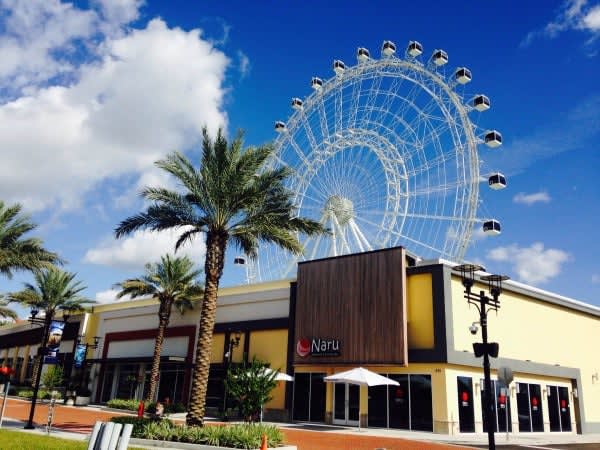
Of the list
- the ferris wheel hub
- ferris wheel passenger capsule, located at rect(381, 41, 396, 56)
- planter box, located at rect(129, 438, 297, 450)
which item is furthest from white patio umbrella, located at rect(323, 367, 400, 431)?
ferris wheel passenger capsule, located at rect(381, 41, 396, 56)

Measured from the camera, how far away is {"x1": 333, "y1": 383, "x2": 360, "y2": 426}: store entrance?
28.8 m

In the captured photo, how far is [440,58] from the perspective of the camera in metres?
34.0

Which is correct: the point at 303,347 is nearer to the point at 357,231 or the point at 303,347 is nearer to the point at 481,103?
the point at 357,231

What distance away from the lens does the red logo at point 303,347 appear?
30.8 m

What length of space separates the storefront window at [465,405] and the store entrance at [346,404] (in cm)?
544

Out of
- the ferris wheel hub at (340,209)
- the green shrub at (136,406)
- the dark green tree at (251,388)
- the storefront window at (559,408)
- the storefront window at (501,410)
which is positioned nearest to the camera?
the dark green tree at (251,388)

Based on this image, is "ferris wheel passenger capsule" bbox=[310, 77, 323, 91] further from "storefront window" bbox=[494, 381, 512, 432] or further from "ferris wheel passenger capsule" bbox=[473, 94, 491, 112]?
"storefront window" bbox=[494, 381, 512, 432]

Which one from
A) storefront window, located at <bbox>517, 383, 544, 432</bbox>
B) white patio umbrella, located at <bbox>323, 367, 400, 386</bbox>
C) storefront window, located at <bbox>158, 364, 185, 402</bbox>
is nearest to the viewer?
white patio umbrella, located at <bbox>323, 367, 400, 386</bbox>

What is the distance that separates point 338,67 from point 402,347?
2333cm

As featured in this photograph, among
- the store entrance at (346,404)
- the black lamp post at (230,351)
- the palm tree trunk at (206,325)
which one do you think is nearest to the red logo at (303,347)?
the store entrance at (346,404)

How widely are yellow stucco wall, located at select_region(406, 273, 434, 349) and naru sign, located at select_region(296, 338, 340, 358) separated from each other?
4.23 m

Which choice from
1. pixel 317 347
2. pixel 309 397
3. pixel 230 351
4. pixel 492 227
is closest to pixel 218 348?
pixel 230 351

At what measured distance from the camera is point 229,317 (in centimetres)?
3806

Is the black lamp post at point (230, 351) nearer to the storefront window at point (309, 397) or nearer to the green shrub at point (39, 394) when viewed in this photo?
the storefront window at point (309, 397)
